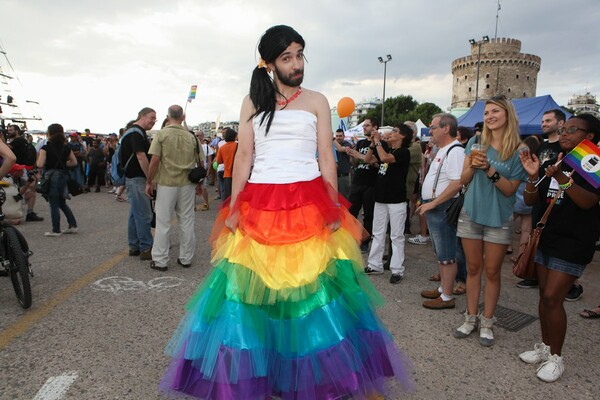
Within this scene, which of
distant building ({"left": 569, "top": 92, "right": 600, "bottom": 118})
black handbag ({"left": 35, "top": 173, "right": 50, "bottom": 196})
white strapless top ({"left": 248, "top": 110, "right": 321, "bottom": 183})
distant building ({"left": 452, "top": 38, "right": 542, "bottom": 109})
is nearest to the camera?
white strapless top ({"left": 248, "top": 110, "right": 321, "bottom": 183})

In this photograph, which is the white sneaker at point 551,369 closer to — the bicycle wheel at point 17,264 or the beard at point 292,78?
the beard at point 292,78

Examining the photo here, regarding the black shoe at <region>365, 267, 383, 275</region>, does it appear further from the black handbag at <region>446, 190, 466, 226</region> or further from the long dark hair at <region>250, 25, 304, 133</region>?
the long dark hair at <region>250, 25, 304, 133</region>

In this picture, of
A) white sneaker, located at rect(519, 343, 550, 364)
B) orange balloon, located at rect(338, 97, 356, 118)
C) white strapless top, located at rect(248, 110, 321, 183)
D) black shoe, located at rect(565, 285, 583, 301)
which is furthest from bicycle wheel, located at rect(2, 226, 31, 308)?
orange balloon, located at rect(338, 97, 356, 118)

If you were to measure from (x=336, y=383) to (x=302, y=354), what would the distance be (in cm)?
25

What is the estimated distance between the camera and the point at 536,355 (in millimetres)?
3227

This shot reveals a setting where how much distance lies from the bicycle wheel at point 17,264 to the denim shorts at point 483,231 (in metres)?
4.16

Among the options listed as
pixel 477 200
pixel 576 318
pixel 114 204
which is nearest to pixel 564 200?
pixel 477 200

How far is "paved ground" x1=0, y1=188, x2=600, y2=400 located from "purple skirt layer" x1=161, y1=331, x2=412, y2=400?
0.61 metres

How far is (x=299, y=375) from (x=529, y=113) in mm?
12779

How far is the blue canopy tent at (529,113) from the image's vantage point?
11680 mm

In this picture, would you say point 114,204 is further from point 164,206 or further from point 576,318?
point 576,318

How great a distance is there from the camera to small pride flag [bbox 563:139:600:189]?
283 centimetres

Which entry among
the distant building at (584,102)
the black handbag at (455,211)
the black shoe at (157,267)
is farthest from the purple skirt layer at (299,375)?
the distant building at (584,102)

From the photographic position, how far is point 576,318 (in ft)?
13.7
